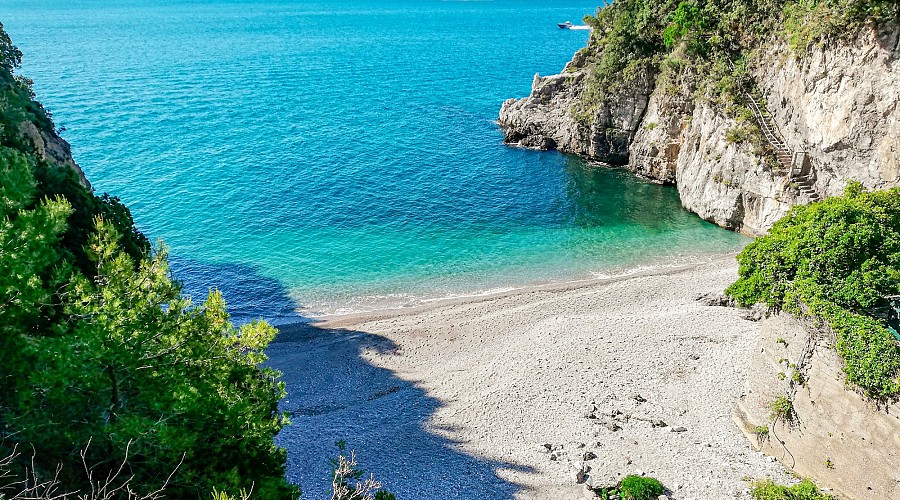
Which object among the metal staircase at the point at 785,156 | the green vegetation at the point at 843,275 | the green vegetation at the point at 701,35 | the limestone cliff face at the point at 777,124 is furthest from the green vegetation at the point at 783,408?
the green vegetation at the point at 701,35

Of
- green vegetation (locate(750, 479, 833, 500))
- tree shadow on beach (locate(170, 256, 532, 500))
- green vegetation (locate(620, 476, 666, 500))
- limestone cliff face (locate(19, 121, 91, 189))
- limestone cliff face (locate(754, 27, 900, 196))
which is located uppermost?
limestone cliff face (locate(754, 27, 900, 196))

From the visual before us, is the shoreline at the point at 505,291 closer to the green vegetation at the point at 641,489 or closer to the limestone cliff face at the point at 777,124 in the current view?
the limestone cliff face at the point at 777,124

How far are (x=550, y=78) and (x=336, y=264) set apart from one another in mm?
34824

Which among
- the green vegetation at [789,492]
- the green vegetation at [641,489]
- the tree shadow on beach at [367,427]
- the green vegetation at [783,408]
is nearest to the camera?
the green vegetation at [789,492]

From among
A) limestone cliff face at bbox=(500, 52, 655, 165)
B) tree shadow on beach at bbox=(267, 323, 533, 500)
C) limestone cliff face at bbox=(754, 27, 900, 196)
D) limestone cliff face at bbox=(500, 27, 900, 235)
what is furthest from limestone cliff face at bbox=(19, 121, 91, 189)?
limestone cliff face at bbox=(500, 52, 655, 165)

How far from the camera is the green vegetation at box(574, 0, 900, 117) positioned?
35969mm

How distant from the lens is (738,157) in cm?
4181

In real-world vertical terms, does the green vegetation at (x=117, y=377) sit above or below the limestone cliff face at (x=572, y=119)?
below

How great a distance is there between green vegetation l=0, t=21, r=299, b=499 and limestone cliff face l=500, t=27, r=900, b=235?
34.8 meters

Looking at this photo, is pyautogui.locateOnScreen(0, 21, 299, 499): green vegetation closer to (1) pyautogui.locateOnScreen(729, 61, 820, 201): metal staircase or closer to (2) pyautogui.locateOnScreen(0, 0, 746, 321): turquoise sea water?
(2) pyautogui.locateOnScreen(0, 0, 746, 321): turquoise sea water

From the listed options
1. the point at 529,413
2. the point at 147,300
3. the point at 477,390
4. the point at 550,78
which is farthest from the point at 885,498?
the point at 550,78

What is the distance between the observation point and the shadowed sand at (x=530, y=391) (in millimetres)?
22000

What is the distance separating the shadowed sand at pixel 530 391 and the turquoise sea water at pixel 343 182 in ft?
15.9

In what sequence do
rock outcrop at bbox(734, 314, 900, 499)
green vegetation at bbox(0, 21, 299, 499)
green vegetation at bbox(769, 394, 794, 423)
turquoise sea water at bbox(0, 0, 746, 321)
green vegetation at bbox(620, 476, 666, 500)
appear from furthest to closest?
turquoise sea water at bbox(0, 0, 746, 321)
green vegetation at bbox(769, 394, 794, 423)
green vegetation at bbox(620, 476, 666, 500)
rock outcrop at bbox(734, 314, 900, 499)
green vegetation at bbox(0, 21, 299, 499)
